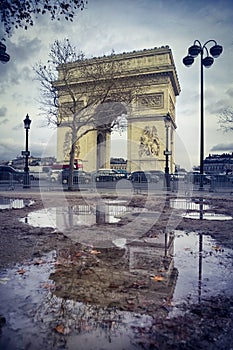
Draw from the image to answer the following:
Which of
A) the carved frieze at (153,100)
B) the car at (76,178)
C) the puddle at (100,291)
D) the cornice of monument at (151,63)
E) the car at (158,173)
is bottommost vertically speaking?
the puddle at (100,291)

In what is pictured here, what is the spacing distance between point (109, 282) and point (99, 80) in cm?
1654

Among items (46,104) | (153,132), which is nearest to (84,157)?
(153,132)

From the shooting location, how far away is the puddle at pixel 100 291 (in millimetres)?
1969

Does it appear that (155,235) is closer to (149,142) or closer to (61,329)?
(61,329)

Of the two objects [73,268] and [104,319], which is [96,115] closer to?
[73,268]

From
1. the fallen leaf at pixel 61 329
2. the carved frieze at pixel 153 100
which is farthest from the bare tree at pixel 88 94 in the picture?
the fallen leaf at pixel 61 329

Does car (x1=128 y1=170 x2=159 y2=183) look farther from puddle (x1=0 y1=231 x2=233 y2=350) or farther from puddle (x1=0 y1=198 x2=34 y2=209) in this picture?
puddle (x1=0 y1=231 x2=233 y2=350)

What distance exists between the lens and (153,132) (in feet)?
93.6

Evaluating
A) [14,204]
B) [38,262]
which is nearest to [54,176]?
[14,204]

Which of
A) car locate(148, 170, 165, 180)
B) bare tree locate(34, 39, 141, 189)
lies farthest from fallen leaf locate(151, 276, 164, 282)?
car locate(148, 170, 165, 180)

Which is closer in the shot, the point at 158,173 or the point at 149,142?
the point at 158,173

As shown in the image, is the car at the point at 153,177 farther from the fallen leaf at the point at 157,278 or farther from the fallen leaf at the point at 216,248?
the fallen leaf at the point at 157,278

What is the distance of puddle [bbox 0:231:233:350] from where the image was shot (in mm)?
1969

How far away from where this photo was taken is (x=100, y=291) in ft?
8.83
